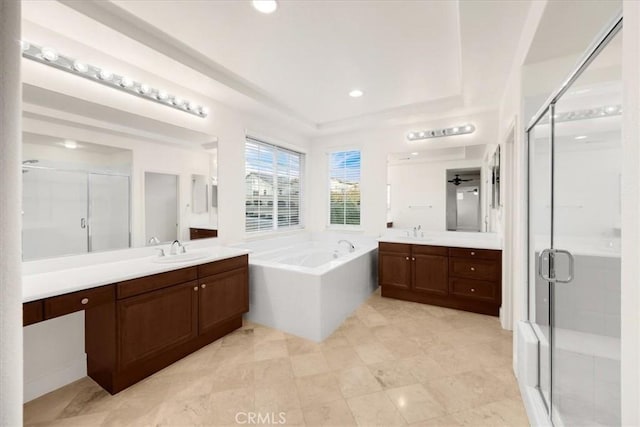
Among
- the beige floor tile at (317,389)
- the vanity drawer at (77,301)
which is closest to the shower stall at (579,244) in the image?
the beige floor tile at (317,389)

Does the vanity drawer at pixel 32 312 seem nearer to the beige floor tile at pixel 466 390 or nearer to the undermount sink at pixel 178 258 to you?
the undermount sink at pixel 178 258

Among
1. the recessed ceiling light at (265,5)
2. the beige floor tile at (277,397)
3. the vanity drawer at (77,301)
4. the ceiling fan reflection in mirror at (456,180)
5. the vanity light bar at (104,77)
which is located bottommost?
the beige floor tile at (277,397)

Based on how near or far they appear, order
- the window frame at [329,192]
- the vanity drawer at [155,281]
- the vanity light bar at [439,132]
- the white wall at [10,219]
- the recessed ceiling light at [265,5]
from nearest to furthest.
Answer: the white wall at [10,219] < the recessed ceiling light at [265,5] < the vanity drawer at [155,281] < the vanity light bar at [439,132] < the window frame at [329,192]

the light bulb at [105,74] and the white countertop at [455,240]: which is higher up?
the light bulb at [105,74]

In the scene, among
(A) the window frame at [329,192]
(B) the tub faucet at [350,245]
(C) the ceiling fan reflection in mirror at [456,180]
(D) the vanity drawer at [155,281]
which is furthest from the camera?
(A) the window frame at [329,192]

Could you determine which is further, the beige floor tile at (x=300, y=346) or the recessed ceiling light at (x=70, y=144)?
the beige floor tile at (x=300, y=346)

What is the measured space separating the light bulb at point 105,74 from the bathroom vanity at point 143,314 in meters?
1.45

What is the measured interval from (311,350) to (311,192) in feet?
9.17

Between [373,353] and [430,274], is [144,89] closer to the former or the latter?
[373,353]

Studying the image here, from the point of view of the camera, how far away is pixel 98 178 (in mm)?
2094

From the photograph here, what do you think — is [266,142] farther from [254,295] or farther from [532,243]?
[532,243]

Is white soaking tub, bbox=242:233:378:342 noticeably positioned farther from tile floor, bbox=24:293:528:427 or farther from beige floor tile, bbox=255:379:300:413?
beige floor tile, bbox=255:379:300:413

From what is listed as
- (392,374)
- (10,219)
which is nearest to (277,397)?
(392,374)

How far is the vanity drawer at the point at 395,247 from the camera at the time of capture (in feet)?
11.4
